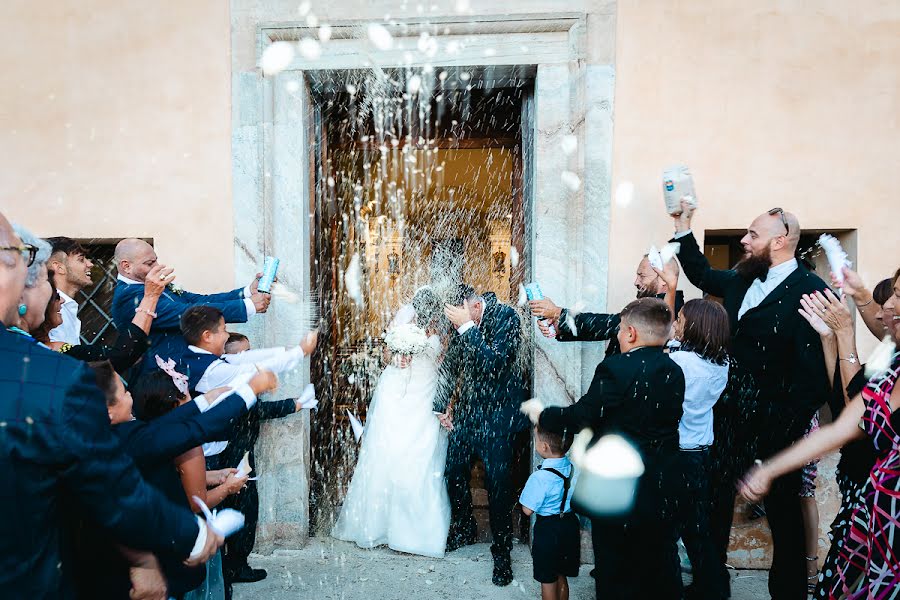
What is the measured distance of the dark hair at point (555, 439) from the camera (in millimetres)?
3109

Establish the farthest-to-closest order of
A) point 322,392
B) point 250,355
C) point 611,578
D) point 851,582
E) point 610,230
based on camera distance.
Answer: point 322,392
point 610,230
point 250,355
point 611,578
point 851,582

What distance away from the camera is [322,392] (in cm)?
488

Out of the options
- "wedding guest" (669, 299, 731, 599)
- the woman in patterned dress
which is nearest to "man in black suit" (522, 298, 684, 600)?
"wedding guest" (669, 299, 731, 599)

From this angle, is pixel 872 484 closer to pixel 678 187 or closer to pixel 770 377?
pixel 770 377

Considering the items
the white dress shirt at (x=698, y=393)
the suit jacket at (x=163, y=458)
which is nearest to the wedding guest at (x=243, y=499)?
the suit jacket at (x=163, y=458)

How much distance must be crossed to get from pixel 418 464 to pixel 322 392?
3.80 feet

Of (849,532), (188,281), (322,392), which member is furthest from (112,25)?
(849,532)

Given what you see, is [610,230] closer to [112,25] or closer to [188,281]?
[188,281]

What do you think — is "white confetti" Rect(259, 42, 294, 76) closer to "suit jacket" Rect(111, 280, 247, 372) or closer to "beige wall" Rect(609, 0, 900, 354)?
"suit jacket" Rect(111, 280, 247, 372)

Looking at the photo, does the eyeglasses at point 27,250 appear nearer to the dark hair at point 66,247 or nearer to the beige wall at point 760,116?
the dark hair at point 66,247

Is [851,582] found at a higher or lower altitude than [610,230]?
lower

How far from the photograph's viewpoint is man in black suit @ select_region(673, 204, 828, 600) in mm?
3121

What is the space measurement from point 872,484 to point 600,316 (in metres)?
1.86

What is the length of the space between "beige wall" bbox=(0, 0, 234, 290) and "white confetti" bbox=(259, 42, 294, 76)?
0.31 metres
